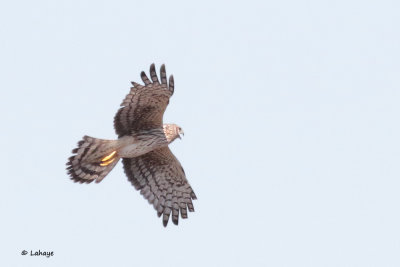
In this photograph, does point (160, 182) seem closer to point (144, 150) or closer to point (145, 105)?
point (144, 150)

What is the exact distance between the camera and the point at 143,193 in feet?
46.9

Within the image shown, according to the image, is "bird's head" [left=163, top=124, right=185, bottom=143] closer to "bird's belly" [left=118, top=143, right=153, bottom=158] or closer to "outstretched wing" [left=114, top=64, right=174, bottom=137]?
"outstretched wing" [left=114, top=64, right=174, bottom=137]

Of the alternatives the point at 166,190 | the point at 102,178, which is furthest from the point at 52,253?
the point at 166,190

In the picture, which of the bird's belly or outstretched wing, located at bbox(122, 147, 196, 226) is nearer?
the bird's belly

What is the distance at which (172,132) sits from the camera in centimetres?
1343

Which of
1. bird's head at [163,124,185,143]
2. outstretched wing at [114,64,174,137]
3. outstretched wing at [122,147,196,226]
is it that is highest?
outstretched wing at [114,64,174,137]

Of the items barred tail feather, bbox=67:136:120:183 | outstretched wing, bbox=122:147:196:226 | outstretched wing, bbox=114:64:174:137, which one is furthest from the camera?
outstretched wing, bbox=122:147:196:226

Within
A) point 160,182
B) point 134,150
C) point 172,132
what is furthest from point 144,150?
point 160,182

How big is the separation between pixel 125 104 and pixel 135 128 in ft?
1.63

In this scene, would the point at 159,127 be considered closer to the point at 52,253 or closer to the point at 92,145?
the point at 92,145

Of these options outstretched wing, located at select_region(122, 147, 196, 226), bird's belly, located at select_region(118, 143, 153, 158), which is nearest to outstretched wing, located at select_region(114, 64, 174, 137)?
bird's belly, located at select_region(118, 143, 153, 158)

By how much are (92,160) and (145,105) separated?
1.32 meters

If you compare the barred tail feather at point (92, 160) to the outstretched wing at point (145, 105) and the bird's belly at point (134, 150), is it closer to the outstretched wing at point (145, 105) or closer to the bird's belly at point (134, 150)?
the bird's belly at point (134, 150)

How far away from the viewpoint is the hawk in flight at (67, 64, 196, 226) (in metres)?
13.1
